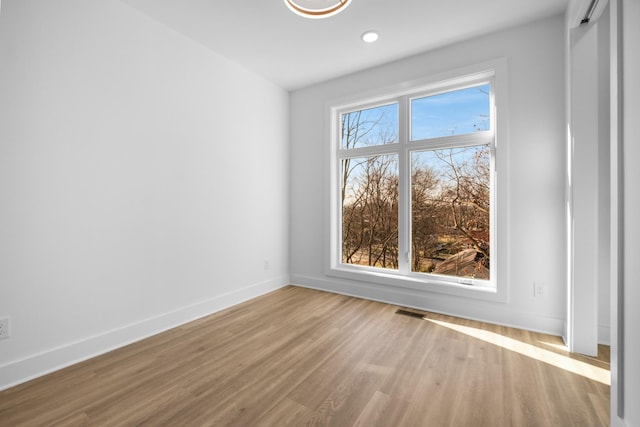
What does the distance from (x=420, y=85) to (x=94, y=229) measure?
10.5 ft

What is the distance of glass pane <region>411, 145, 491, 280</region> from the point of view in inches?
113

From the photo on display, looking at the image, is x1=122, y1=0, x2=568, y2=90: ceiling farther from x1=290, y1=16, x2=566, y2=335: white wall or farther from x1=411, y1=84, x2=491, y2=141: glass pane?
x1=411, y1=84, x2=491, y2=141: glass pane

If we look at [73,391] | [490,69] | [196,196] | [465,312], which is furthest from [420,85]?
[73,391]

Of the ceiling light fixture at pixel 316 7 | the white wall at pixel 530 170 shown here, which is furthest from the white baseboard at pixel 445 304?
the ceiling light fixture at pixel 316 7

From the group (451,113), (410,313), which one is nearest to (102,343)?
(410,313)

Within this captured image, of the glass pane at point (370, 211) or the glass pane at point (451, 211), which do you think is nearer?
the glass pane at point (451, 211)

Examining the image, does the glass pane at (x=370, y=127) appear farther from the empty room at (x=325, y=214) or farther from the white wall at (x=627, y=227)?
the white wall at (x=627, y=227)

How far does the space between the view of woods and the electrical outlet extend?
118 inches

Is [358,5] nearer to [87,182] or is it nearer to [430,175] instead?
[430,175]

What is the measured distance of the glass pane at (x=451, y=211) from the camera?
113 inches

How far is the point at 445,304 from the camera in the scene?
2.89 metres

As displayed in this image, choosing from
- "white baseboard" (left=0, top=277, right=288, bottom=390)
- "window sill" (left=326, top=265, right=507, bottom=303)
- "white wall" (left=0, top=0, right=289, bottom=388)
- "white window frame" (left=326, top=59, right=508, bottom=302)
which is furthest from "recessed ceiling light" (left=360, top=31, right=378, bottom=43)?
"white baseboard" (left=0, top=277, right=288, bottom=390)

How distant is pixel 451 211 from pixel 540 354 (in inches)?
55.5

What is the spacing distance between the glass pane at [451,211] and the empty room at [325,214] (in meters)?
0.02
